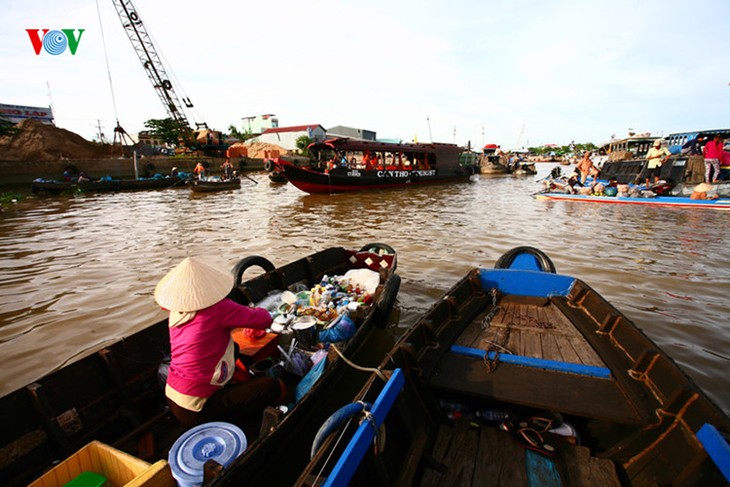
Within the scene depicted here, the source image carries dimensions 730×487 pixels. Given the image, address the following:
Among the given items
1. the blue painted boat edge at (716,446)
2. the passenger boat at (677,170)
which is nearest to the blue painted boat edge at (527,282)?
the blue painted boat edge at (716,446)

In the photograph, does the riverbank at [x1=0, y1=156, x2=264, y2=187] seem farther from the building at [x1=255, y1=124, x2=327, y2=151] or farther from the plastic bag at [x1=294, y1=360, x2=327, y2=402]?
the building at [x1=255, y1=124, x2=327, y2=151]

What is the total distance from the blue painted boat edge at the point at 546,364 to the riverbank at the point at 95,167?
27495 mm

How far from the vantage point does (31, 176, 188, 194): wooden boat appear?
1877 centimetres

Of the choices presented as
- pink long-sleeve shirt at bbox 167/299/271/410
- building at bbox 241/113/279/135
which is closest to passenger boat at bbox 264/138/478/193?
pink long-sleeve shirt at bbox 167/299/271/410

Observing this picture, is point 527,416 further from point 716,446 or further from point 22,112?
point 22,112

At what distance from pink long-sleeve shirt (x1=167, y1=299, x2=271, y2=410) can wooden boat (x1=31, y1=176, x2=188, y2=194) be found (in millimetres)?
23149

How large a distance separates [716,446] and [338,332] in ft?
10.0

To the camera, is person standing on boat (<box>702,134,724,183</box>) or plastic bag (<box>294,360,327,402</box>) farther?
person standing on boat (<box>702,134,724,183</box>)

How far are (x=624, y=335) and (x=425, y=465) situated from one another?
2.30 metres

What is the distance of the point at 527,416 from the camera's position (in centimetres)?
275

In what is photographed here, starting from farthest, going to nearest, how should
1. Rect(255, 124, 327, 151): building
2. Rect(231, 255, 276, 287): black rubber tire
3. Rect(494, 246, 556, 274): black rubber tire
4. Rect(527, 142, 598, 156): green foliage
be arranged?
Rect(527, 142, 598, 156): green foliage, Rect(255, 124, 327, 151): building, Rect(494, 246, 556, 274): black rubber tire, Rect(231, 255, 276, 287): black rubber tire

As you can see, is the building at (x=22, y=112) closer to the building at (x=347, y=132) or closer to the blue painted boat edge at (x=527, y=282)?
the building at (x=347, y=132)

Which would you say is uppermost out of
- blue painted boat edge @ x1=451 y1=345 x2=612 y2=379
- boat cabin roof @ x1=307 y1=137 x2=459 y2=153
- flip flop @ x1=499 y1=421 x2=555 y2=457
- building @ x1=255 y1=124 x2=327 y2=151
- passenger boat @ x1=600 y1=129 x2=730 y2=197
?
building @ x1=255 y1=124 x2=327 y2=151

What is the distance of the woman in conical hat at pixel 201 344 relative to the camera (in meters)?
2.43
